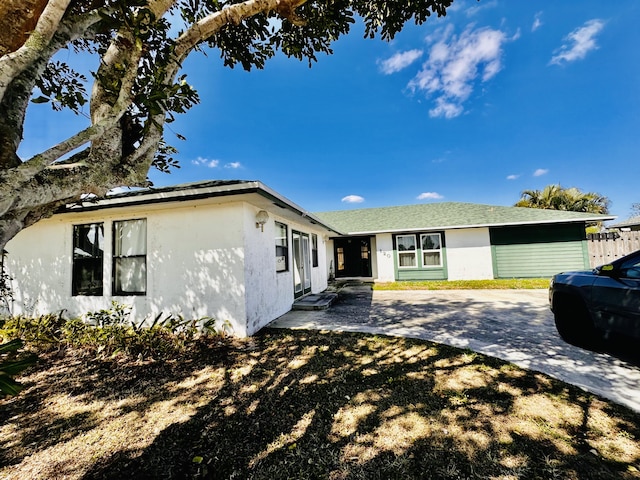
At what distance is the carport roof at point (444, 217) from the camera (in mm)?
11398

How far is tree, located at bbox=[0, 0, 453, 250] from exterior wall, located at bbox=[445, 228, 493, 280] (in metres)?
10.1

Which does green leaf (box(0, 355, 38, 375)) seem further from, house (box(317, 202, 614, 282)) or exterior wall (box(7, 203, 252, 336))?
house (box(317, 202, 614, 282))

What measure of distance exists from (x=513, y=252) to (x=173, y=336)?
13928mm

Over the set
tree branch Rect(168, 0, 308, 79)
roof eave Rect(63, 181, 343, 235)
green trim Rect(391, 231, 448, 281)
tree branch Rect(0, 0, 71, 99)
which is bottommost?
green trim Rect(391, 231, 448, 281)

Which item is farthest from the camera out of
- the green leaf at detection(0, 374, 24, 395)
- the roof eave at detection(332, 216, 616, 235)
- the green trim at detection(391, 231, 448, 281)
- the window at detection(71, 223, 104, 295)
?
the green trim at detection(391, 231, 448, 281)

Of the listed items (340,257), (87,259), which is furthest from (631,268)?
(340,257)

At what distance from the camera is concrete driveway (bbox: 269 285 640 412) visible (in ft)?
10.3

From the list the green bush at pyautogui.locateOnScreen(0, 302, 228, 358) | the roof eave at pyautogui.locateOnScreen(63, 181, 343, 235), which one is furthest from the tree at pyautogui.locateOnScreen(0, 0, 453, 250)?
the green bush at pyautogui.locateOnScreen(0, 302, 228, 358)

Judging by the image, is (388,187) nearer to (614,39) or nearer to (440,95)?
(440,95)

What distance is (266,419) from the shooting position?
259 cm

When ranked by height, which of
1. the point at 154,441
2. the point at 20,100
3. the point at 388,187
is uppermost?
the point at 388,187

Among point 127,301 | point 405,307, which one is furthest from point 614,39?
point 127,301

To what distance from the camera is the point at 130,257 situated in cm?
571

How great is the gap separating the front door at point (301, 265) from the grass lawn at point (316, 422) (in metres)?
4.72
